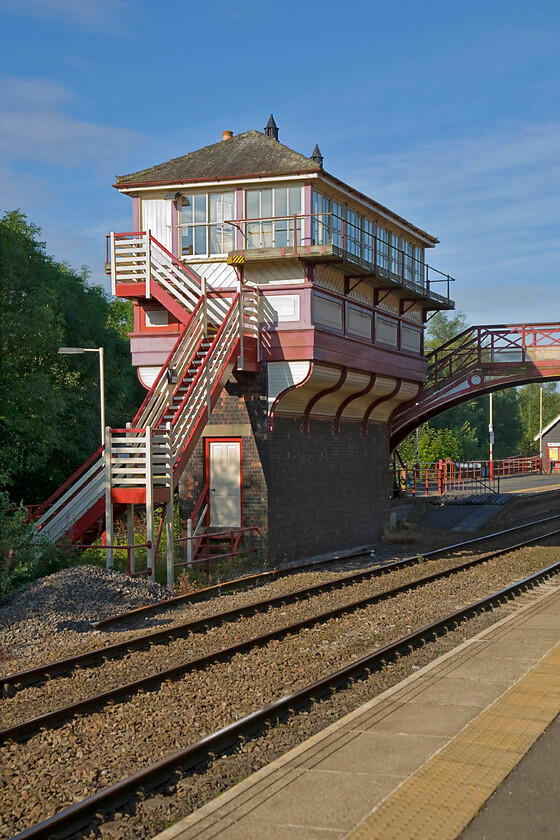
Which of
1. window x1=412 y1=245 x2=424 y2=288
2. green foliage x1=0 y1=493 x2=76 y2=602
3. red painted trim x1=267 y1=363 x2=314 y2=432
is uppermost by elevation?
window x1=412 y1=245 x2=424 y2=288

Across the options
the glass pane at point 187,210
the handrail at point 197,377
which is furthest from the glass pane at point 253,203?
the handrail at point 197,377

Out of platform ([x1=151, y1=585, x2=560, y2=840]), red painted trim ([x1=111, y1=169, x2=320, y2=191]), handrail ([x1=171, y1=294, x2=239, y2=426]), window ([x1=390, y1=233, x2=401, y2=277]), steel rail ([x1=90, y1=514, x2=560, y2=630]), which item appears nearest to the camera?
platform ([x1=151, y1=585, x2=560, y2=840])

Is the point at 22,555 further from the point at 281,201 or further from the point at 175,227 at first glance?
the point at 281,201

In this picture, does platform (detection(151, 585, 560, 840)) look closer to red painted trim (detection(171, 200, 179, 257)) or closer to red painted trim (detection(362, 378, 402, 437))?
red painted trim (detection(171, 200, 179, 257))

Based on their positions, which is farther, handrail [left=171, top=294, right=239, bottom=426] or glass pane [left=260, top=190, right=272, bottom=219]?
glass pane [left=260, top=190, right=272, bottom=219]

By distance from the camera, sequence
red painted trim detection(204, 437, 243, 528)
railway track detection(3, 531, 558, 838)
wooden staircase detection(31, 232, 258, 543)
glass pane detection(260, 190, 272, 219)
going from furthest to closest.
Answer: glass pane detection(260, 190, 272, 219), red painted trim detection(204, 437, 243, 528), wooden staircase detection(31, 232, 258, 543), railway track detection(3, 531, 558, 838)

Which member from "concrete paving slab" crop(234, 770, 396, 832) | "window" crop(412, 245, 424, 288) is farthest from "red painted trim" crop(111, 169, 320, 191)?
"concrete paving slab" crop(234, 770, 396, 832)

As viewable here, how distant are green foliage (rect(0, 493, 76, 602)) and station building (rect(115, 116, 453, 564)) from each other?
4106mm

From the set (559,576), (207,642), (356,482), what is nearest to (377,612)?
(207,642)

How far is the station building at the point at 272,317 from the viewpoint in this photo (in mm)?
19438

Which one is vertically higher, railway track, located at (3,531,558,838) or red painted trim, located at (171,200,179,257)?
red painted trim, located at (171,200,179,257)

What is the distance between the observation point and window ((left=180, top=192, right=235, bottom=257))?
66.7 feet

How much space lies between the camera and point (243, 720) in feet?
27.0

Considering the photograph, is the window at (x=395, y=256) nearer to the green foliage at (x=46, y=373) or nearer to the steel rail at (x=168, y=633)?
the steel rail at (x=168, y=633)
